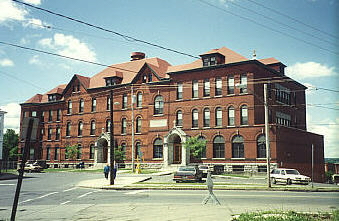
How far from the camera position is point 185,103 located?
4456cm

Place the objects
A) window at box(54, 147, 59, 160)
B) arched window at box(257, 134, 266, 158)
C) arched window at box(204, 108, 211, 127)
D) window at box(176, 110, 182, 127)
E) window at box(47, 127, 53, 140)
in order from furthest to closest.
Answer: window at box(47, 127, 53, 140) < window at box(54, 147, 59, 160) < window at box(176, 110, 182, 127) < arched window at box(204, 108, 211, 127) < arched window at box(257, 134, 266, 158)

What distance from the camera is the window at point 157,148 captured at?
46.0m

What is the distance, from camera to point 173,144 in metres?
45.3

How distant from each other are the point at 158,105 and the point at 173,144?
601 centimetres

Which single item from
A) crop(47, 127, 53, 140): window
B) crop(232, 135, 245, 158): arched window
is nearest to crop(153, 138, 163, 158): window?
crop(232, 135, 245, 158): arched window

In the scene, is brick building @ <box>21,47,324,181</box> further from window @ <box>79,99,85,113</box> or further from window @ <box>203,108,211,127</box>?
window @ <box>203,108,211,127</box>

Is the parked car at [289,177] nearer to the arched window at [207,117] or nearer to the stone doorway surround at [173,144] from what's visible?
the arched window at [207,117]

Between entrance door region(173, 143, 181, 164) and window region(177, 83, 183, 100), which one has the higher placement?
window region(177, 83, 183, 100)

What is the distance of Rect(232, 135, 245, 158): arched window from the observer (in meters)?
39.9

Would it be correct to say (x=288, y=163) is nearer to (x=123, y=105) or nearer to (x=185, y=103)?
(x=185, y=103)

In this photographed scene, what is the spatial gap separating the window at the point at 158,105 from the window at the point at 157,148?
154 inches

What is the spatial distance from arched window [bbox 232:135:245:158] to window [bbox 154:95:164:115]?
1140 cm

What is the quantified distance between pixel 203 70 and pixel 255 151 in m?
12.5

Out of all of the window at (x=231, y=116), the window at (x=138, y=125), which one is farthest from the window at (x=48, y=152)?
the window at (x=231, y=116)
